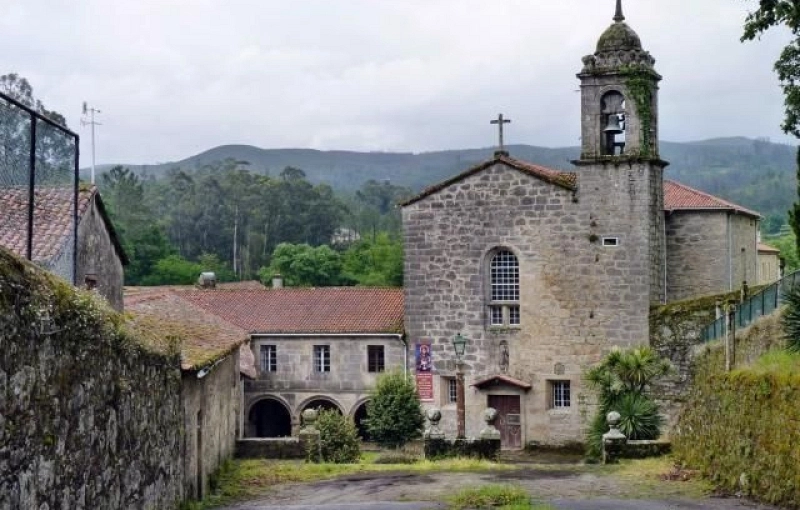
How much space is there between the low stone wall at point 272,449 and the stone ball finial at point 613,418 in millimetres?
6508

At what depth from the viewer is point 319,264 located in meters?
86.1

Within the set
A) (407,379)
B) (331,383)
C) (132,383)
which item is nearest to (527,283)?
(407,379)

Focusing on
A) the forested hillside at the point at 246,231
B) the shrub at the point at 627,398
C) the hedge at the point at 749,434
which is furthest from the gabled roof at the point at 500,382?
the forested hillside at the point at 246,231

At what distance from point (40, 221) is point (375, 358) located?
104ft

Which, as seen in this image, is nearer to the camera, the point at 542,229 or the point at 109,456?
the point at 109,456

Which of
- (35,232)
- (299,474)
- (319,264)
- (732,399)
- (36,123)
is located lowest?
(299,474)

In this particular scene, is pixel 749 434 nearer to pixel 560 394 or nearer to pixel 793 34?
pixel 793 34

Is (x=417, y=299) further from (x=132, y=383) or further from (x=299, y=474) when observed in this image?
(x=132, y=383)

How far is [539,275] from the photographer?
120 ft

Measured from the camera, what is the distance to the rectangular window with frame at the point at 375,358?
4188 cm

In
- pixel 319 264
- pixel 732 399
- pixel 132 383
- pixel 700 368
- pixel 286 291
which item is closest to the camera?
pixel 132 383

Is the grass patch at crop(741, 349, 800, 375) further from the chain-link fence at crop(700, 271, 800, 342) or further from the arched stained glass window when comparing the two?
the arched stained glass window

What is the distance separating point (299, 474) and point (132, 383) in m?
11.0

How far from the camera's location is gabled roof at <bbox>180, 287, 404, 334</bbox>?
42406 millimetres
